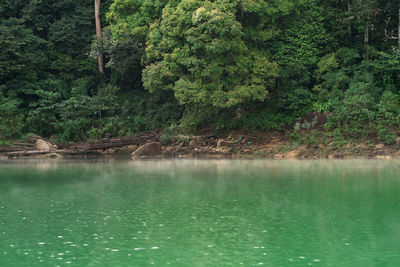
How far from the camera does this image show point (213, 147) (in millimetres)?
41688

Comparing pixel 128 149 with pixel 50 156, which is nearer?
pixel 50 156

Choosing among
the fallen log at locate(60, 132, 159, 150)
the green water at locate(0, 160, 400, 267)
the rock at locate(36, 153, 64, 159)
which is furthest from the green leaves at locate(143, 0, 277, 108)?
the green water at locate(0, 160, 400, 267)

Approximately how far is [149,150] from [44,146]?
A: 8117mm

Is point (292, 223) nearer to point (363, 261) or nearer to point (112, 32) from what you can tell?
point (363, 261)

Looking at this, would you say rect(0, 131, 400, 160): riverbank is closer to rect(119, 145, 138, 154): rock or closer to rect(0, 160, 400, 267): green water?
rect(119, 145, 138, 154): rock

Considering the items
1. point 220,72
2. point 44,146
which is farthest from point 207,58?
point 44,146

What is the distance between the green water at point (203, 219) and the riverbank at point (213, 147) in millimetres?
10523

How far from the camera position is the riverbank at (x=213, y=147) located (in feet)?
120

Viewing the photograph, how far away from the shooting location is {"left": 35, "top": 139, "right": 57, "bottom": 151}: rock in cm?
4191

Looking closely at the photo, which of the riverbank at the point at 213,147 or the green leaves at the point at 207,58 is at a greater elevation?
the green leaves at the point at 207,58

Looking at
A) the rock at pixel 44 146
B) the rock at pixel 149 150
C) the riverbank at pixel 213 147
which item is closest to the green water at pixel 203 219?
the riverbank at pixel 213 147

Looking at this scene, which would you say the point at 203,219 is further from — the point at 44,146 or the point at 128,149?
the point at 44,146

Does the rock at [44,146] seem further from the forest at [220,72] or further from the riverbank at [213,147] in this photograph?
the forest at [220,72]

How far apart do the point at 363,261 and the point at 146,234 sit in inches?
199
